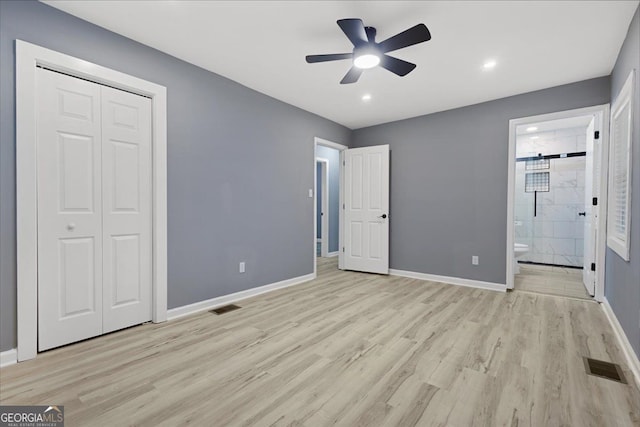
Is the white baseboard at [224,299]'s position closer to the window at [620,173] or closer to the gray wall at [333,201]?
the gray wall at [333,201]

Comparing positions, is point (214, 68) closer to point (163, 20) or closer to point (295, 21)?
point (163, 20)

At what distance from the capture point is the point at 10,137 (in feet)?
6.41

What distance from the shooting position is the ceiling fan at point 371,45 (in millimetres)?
2014

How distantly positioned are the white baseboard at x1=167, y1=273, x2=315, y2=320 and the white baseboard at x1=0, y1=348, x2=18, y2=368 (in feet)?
3.35

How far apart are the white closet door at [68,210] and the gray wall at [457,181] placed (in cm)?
396

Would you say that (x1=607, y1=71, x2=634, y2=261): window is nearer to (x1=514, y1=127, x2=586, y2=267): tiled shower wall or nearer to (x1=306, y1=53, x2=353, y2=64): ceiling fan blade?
(x1=306, y1=53, x2=353, y2=64): ceiling fan blade

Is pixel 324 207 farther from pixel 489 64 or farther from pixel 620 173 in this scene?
pixel 620 173

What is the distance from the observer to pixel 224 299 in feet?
10.7

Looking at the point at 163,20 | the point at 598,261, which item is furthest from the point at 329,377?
the point at 598,261

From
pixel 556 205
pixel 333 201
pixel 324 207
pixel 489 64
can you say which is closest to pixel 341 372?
pixel 489 64

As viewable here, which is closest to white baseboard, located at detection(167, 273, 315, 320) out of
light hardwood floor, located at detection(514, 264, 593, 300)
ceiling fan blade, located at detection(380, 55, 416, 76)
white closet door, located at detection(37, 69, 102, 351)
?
white closet door, located at detection(37, 69, 102, 351)

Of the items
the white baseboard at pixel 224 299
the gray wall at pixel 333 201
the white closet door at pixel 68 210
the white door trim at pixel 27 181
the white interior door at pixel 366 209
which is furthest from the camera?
the gray wall at pixel 333 201

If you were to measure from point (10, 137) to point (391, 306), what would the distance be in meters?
3.53

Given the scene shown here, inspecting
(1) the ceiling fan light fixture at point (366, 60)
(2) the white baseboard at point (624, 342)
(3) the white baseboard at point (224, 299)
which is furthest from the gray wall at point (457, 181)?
(1) the ceiling fan light fixture at point (366, 60)
